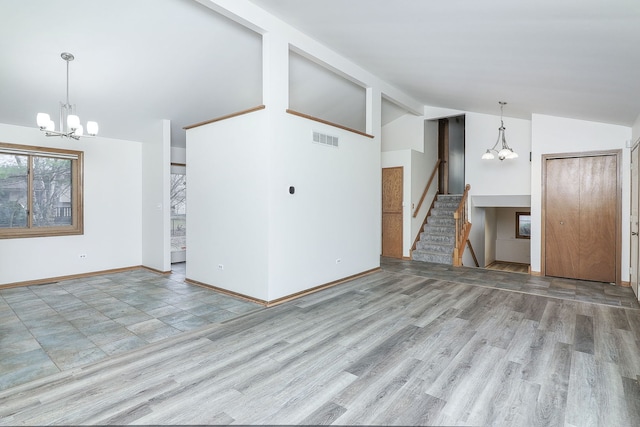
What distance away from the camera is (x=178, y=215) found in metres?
7.64

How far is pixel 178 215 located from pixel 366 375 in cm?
646

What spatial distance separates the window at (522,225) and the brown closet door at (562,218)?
484cm

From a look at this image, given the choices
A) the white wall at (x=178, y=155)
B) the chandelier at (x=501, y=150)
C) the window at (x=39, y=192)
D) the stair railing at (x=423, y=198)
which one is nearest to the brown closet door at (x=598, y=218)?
the chandelier at (x=501, y=150)

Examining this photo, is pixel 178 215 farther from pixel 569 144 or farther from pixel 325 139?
pixel 569 144

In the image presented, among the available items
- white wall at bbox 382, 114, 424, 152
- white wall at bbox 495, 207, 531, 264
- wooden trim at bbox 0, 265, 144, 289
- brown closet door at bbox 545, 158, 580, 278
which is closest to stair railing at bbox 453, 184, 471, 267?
brown closet door at bbox 545, 158, 580, 278

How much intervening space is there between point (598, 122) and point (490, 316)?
159 inches

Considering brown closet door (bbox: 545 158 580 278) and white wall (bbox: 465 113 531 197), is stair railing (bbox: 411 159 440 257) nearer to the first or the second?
white wall (bbox: 465 113 531 197)

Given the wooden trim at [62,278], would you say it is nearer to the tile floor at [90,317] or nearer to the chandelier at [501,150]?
the tile floor at [90,317]

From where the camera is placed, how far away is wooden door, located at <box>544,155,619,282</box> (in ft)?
17.6

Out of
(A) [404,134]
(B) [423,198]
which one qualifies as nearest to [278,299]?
(B) [423,198]

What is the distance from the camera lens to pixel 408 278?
18.4 feet

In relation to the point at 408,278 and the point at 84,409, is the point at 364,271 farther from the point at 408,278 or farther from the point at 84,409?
the point at 84,409

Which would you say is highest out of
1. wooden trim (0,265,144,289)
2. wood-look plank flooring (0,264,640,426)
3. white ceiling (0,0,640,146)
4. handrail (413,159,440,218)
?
white ceiling (0,0,640,146)

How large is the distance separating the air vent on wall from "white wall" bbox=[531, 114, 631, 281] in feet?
12.5
